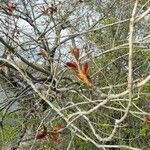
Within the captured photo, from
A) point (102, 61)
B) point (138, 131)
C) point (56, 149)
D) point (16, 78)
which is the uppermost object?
point (16, 78)

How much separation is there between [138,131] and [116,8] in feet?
5.68

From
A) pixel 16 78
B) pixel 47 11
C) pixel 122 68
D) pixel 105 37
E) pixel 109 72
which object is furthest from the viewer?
pixel 105 37

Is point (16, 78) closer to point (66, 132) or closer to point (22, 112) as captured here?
point (22, 112)

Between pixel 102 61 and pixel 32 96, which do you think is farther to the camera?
pixel 102 61

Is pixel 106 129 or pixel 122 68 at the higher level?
pixel 122 68

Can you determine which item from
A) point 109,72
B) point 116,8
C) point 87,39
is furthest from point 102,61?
point 116,8

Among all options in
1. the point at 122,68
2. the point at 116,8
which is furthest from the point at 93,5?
the point at 122,68

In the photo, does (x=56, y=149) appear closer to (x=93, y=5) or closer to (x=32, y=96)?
(x=32, y=96)

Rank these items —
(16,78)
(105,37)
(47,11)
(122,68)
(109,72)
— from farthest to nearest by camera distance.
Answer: (105,37), (122,68), (109,72), (16,78), (47,11)

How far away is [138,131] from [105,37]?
153cm

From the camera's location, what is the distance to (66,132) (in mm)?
4730

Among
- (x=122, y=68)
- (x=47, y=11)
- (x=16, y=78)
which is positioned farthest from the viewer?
(x=122, y=68)

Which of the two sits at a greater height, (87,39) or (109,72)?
(87,39)

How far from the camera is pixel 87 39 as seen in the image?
5992 mm
